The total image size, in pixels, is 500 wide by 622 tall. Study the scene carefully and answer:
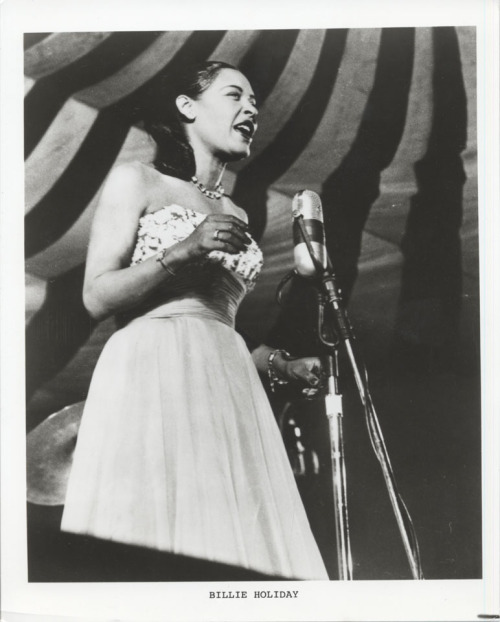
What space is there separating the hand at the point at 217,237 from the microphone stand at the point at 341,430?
286mm

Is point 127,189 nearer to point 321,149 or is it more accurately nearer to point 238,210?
point 238,210

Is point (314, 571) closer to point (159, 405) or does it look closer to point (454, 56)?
point (159, 405)

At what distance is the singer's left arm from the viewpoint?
11.4ft

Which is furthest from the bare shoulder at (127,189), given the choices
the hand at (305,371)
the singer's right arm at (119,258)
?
the hand at (305,371)

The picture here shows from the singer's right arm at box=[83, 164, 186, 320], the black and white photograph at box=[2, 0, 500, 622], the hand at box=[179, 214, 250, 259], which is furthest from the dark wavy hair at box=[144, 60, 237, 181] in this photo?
the hand at box=[179, 214, 250, 259]

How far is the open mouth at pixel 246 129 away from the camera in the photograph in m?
3.56

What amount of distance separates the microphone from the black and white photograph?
0.03ft

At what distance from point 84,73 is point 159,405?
5.14 feet

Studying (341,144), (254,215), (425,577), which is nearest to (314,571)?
(425,577)

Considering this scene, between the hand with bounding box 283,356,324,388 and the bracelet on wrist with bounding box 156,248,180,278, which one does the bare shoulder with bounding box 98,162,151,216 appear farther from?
the hand with bounding box 283,356,324,388

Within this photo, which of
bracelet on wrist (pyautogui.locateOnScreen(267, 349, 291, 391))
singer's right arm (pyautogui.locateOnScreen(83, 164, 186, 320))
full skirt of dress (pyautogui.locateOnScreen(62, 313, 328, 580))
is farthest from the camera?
bracelet on wrist (pyautogui.locateOnScreen(267, 349, 291, 391))

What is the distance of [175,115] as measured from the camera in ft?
11.7

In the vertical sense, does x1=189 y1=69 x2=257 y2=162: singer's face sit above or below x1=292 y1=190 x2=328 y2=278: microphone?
above

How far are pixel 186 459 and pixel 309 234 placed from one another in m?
1.14
